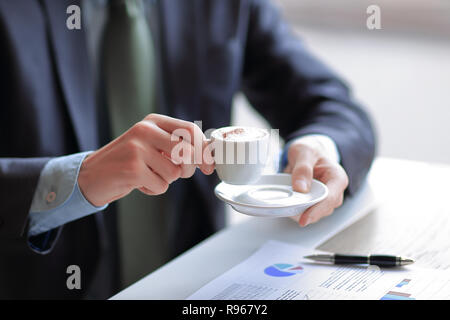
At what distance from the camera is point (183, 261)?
0.90m

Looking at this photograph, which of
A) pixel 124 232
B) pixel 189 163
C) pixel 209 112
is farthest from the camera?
pixel 209 112

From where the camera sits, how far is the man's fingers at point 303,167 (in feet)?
2.66

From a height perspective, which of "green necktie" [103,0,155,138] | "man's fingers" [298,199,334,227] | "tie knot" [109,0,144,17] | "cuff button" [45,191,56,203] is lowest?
"man's fingers" [298,199,334,227]

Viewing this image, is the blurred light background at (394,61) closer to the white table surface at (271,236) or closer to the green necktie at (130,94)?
the white table surface at (271,236)

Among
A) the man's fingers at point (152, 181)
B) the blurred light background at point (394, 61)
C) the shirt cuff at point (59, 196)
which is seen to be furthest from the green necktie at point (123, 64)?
the blurred light background at point (394, 61)

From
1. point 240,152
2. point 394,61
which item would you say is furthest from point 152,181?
point 394,61

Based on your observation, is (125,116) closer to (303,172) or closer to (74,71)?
(74,71)

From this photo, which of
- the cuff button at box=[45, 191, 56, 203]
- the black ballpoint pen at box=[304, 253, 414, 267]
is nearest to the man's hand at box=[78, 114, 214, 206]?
the cuff button at box=[45, 191, 56, 203]

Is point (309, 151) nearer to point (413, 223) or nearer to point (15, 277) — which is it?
point (413, 223)

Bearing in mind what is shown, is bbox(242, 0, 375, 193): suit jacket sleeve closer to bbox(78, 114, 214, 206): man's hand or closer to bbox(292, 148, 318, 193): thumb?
bbox(292, 148, 318, 193): thumb

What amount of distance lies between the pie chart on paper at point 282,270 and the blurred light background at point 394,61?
172cm

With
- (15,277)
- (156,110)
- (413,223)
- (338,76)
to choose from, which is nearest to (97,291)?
(15,277)

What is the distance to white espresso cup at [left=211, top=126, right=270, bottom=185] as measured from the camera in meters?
0.72

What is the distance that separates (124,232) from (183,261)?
31 cm
